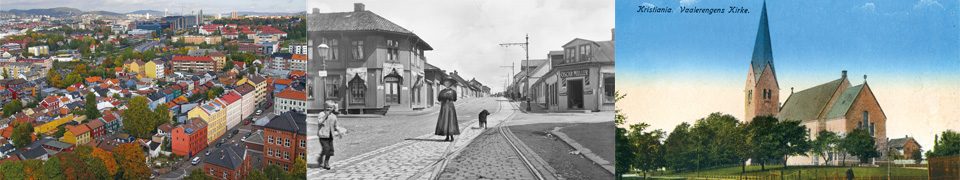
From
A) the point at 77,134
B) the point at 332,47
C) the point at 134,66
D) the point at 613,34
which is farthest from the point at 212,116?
the point at 613,34

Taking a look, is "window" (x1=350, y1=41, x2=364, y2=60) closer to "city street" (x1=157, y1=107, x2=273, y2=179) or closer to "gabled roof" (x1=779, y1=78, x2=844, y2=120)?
"city street" (x1=157, y1=107, x2=273, y2=179)

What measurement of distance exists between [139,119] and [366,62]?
303cm

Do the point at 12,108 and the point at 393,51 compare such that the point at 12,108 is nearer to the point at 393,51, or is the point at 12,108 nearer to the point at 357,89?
the point at 357,89

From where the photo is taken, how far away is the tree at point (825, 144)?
6.49 metres

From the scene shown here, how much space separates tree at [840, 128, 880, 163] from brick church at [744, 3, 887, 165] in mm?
55

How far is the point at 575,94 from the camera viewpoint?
20.4ft

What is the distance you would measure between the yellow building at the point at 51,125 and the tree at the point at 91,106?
14cm

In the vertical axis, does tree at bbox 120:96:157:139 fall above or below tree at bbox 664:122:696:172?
above

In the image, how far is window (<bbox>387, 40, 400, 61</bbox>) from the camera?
612cm

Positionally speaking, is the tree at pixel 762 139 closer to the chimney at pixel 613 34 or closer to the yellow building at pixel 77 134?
the chimney at pixel 613 34

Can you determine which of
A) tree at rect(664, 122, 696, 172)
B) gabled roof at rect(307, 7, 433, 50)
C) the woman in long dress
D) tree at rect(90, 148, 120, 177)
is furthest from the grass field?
tree at rect(90, 148, 120, 177)

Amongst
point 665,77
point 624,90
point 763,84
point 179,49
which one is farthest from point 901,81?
point 179,49

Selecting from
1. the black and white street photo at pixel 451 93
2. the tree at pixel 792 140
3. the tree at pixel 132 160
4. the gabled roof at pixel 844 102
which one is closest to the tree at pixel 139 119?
the tree at pixel 132 160

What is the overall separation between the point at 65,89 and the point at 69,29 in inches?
28.4
